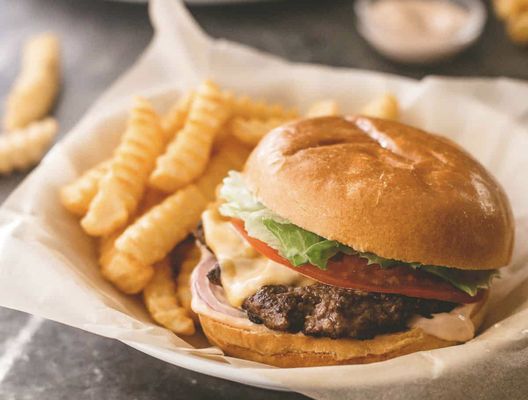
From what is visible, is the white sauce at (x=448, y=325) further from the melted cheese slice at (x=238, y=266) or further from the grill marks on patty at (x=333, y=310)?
the melted cheese slice at (x=238, y=266)

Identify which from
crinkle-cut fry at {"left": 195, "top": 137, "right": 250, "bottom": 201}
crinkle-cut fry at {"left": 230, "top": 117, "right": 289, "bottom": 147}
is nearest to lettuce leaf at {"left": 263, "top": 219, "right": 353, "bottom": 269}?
crinkle-cut fry at {"left": 195, "top": 137, "right": 250, "bottom": 201}

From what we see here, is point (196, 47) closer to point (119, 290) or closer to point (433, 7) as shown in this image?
point (119, 290)

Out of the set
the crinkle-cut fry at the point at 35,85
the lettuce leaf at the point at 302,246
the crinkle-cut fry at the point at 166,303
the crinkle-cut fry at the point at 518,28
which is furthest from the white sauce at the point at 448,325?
the crinkle-cut fry at the point at 518,28

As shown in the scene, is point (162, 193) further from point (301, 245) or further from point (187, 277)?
point (301, 245)

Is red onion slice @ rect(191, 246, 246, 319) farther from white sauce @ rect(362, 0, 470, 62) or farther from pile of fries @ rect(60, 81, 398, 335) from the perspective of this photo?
white sauce @ rect(362, 0, 470, 62)

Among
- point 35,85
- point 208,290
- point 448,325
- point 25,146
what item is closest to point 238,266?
point 208,290
